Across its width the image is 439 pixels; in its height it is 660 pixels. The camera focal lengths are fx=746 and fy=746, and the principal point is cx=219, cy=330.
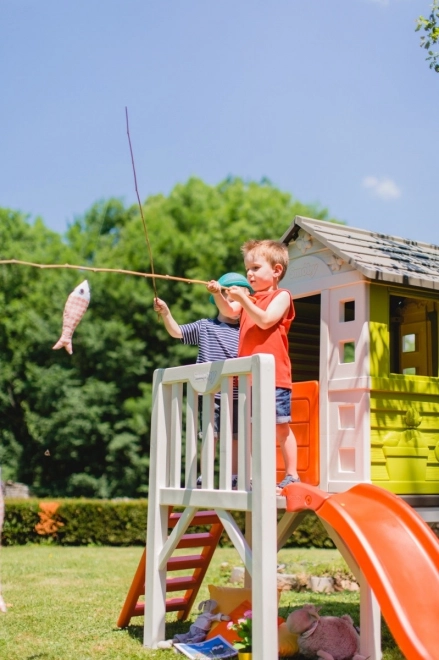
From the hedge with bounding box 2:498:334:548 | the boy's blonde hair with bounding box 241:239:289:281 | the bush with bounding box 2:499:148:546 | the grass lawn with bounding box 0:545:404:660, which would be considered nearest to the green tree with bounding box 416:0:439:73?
the boy's blonde hair with bounding box 241:239:289:281

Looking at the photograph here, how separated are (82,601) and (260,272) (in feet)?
14.1

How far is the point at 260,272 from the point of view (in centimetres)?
495

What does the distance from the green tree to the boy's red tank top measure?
3.74 m

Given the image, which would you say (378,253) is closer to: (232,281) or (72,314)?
(232,281)

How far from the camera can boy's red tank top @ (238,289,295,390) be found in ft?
15.6

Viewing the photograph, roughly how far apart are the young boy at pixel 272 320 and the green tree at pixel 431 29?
3.42 meters

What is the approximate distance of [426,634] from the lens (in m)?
3.66

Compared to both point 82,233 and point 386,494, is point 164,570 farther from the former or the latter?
point 82,233

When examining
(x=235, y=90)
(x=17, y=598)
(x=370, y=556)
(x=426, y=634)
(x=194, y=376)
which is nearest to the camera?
(x=426, y=634)

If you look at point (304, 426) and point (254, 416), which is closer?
point (254, 416)

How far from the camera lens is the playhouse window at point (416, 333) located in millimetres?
6320

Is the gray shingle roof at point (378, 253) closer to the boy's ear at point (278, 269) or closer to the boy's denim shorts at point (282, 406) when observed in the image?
the boy's ear at point (278, 269)

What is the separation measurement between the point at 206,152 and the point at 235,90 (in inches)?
391

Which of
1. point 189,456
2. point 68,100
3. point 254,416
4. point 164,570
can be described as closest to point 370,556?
point 254,416
